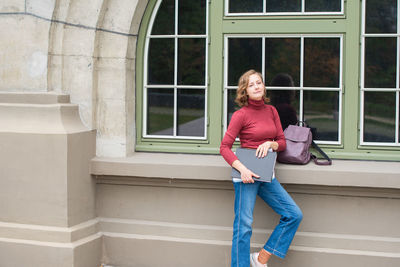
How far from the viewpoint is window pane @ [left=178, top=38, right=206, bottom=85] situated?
539cm

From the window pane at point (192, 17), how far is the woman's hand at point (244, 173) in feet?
5.01

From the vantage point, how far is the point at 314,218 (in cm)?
502

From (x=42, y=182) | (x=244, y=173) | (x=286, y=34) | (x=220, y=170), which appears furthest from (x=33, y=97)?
(x=286, y=34)

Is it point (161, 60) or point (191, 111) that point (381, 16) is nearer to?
point (191, 111)

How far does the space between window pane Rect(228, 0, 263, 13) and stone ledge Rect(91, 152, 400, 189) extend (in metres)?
1.36

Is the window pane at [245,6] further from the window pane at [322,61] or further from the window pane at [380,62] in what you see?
the window pane at [380,62]

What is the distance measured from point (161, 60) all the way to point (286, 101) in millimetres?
1238

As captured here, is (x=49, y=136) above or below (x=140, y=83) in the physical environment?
below

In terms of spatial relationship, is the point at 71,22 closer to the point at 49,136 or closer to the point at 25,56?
the point at 25,56

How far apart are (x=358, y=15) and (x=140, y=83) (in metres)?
2.08

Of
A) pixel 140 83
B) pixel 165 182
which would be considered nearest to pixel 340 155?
pixel 165 182

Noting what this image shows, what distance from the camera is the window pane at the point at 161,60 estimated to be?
545 centimetres

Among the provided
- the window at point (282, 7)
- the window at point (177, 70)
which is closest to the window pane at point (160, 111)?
the window at point (177, 70)

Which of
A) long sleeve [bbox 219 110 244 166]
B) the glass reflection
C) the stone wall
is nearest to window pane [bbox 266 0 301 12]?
the glass reflection
